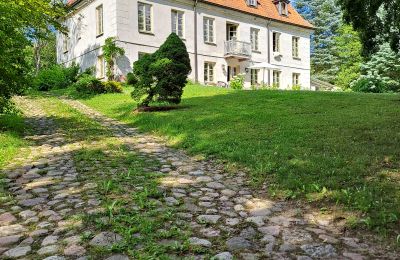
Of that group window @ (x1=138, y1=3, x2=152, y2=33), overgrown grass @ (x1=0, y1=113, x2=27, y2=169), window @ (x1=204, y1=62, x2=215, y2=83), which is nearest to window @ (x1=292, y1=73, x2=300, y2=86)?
window @ (x1=204, y1=62, x2=215, y2=83)

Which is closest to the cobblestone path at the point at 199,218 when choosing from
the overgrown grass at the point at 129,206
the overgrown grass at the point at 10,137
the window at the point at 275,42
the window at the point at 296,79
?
the overgrown grass at the point at 129,206

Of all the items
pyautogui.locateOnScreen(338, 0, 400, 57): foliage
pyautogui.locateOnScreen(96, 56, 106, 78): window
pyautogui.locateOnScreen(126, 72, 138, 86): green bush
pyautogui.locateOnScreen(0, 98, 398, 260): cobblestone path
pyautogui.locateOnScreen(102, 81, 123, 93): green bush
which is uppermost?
pyautogui.locateOnScreen(96, 56, 106, 78): window

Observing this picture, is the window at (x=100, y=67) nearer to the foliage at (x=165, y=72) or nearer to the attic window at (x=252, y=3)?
the attic window at (x=252, y=3)

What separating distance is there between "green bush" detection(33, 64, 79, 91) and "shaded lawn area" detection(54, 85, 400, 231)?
12896 millimetres

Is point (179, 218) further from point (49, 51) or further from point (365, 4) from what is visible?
point (49, 51)

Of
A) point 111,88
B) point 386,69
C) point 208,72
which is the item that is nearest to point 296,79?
point 386,69

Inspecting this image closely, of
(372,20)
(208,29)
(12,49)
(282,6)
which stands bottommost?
(12,49)

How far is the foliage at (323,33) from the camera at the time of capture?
143ft

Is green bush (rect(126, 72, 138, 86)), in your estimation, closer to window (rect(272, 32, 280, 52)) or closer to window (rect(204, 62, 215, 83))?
window (rect(204, 62, 215, 83))

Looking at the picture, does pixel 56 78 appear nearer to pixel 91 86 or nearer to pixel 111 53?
pixel 111 53

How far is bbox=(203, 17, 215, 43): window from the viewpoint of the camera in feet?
91.0

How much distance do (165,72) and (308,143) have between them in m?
6.18

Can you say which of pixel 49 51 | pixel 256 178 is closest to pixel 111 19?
pixel 256 178

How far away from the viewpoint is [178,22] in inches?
1032
